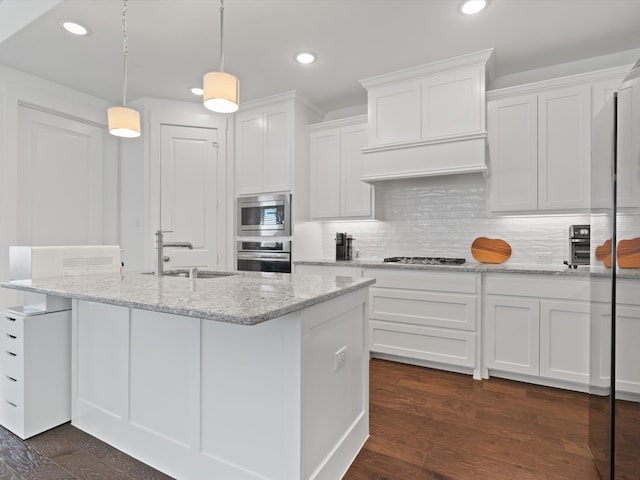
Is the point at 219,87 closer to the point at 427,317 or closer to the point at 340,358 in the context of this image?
the point at 340,358

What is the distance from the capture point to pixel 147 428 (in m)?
1.71

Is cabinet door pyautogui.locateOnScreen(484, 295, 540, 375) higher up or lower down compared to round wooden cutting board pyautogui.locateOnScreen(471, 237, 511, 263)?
lower down

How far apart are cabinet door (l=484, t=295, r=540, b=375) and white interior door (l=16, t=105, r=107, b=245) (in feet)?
13.7

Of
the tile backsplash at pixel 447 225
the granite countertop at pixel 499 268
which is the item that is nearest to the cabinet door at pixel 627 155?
the granite countertop at pixel 499 268

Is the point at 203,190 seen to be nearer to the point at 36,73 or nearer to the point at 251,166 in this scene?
the point at 251,166

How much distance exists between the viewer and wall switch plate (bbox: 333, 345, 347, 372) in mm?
1596

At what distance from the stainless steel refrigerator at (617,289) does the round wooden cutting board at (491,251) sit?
57.4 inches

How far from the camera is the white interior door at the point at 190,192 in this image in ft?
12.7

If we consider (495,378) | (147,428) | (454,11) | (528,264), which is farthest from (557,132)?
(147,428)

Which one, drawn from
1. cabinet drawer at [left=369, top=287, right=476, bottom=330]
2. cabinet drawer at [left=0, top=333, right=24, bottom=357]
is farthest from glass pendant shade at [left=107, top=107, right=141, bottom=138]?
cabinet drawer at [left=369, top=287, right=476, bottom=330]

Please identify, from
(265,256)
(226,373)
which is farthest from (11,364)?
(265,256)

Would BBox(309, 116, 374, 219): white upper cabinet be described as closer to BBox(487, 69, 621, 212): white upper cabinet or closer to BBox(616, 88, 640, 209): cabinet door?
BBox(487, 69, 621, 212): white upper cabinet

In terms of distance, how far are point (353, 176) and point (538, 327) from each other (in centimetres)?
217

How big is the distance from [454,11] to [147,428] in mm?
3117
